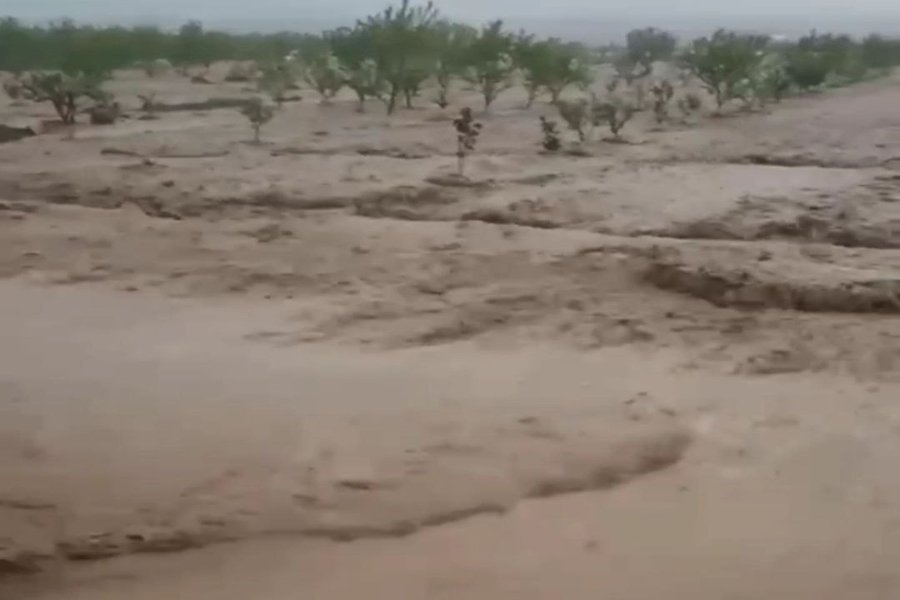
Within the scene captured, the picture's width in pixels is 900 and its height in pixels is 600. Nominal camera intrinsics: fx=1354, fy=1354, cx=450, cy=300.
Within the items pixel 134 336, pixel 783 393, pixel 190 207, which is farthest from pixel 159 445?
pixel 190 207

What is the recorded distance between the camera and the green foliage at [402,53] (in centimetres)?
1572

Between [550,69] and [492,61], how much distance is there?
0.92 meters

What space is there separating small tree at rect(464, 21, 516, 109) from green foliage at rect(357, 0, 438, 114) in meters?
0.55

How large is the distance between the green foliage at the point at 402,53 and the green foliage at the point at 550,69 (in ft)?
3.72

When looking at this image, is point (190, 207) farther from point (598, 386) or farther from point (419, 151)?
point (598, 386)

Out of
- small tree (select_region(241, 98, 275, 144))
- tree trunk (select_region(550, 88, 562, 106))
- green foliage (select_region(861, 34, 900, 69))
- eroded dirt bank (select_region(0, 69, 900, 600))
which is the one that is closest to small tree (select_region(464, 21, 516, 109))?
tree trunk (select_region(550, 88, 562, 106))

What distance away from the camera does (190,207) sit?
951 centimetres

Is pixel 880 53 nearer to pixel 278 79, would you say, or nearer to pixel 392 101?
pixel 392 101

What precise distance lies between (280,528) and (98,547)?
575 mm

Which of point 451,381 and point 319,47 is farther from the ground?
point 319,47

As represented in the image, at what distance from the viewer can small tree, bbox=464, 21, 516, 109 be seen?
15.9m

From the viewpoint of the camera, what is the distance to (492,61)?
16359 millimetres

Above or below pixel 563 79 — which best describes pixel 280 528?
below

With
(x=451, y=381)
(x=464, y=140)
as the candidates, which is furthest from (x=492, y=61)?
(x=451, y=381)
